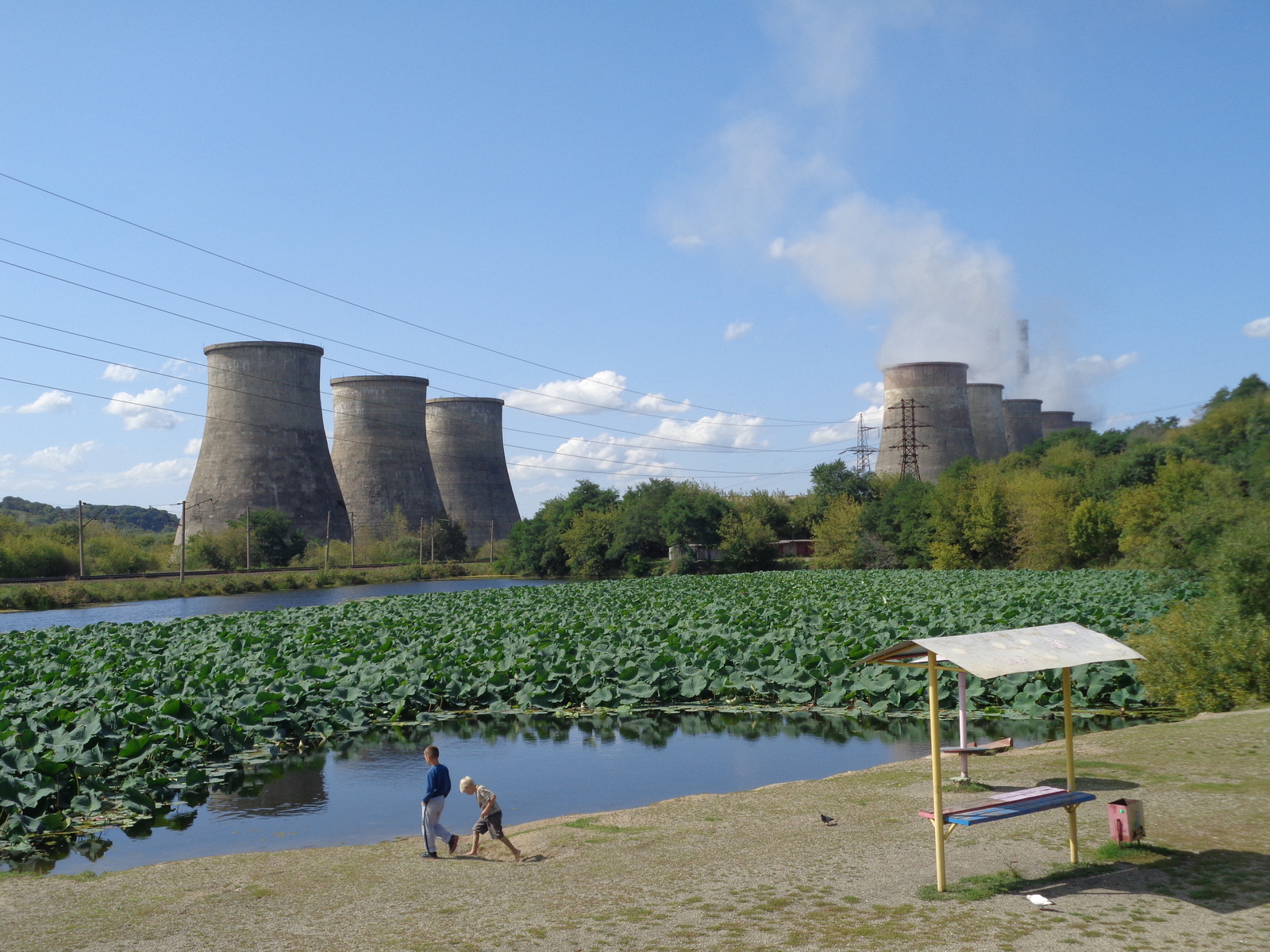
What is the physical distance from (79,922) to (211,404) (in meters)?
38.9

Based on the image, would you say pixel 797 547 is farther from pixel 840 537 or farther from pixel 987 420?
pixel 987 420

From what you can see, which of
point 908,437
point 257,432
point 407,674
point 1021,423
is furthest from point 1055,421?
point 407,674

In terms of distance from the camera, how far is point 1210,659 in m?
10.9

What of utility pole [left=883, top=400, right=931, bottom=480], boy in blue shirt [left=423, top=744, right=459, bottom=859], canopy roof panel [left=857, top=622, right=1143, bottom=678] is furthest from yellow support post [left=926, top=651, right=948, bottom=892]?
utility pole [left=883, top=400, right=931, bottom=480]

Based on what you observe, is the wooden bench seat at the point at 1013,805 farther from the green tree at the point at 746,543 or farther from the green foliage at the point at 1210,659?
the green tree at the point at 746,543

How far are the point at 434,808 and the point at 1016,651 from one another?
3783 mm

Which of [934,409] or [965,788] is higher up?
[934,409]

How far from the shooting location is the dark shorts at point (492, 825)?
6.31 metres

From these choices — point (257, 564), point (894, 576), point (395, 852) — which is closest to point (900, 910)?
point (395, 852)

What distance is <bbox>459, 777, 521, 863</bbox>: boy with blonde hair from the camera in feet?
20.7

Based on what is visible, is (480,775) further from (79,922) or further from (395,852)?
(79,922)

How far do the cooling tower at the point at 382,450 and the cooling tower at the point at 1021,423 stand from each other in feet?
112

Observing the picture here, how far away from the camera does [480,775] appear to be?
31.2 ft

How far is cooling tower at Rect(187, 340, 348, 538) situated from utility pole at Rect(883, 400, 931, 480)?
26.2 m
